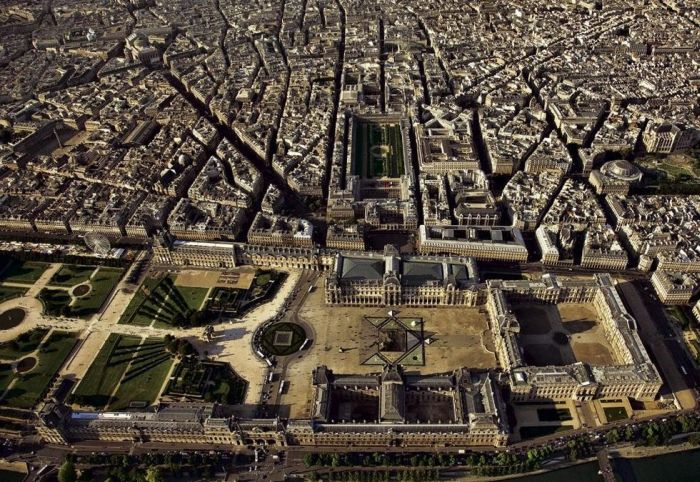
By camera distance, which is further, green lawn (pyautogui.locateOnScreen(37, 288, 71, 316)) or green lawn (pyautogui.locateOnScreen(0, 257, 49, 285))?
green lawn (pyautogui.locateOnScreen(0, 257, 49, 285))

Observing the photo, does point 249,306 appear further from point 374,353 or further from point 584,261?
point 584,261

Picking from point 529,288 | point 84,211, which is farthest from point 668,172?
point 84,211

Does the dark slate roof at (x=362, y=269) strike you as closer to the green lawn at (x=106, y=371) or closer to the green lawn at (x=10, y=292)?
the green lawn at (x=106, y=371)

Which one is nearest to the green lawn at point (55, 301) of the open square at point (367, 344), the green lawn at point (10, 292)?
the green lawn at point (10, 292)

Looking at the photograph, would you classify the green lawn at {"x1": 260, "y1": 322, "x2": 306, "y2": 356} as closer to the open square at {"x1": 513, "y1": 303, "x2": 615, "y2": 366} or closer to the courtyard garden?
the courtyard garden

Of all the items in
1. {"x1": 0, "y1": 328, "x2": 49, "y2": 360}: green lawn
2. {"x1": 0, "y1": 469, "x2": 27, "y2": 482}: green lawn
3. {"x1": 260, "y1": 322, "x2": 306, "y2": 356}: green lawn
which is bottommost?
{"x1": 0, "y1": 469, "x2": 27, "y2": 482}: green lawn

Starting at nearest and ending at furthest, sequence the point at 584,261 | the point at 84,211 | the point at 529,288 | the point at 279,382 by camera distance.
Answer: the point at 279,382 < the point at 529,288 < the point at 584,261 < the point at 84,211

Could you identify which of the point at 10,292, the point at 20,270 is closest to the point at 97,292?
the point at 10,292

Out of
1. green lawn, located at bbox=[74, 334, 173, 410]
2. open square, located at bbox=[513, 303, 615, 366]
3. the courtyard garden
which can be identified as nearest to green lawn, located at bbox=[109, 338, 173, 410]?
green lawn, located at bbox=[74, 334, 173, 410]
